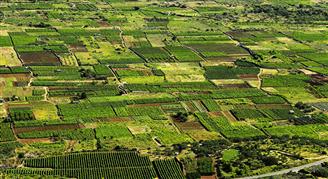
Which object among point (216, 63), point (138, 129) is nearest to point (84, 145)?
point (138, 129)

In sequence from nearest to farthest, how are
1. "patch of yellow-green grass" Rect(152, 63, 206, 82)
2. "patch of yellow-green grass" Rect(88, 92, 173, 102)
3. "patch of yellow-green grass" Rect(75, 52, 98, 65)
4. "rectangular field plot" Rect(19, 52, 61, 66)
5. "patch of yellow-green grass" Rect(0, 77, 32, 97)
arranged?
"patch of yellow-green grass" Rect(88, 92, 173, 102) → "patch of yellow-green grass" Rect(0, 77, 32, 97) → "patch of yellow-green grass" Rect(152, 63, 206, 82) → "rectangular field plot" Rect(19, 52, 61, 66) → "patch of yellow-green grass" Rect(75, 52, 98, 65)

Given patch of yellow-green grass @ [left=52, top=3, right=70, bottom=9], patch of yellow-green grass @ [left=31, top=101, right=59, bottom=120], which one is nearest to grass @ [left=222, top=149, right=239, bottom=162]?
patch of yellow-green grass @ [left=31, top=101, right=59, bottom=120]

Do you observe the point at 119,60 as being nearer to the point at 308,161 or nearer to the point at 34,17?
the point at 34,17

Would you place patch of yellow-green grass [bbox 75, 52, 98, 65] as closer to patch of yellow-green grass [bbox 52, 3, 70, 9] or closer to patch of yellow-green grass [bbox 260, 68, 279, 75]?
patch of yellow-green grass [bbox 260, 68, 279, 75]

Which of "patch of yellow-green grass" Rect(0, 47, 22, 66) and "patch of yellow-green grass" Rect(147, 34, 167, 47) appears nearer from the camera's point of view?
"patch of yellow-green grass" Rect(0, 47, 22, 66)

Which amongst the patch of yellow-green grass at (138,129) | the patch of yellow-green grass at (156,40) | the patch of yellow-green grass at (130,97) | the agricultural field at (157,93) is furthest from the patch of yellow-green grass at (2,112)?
the patch of yellow-green grass at (156,40)

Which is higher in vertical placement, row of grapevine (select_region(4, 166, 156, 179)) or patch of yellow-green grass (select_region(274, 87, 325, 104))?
row of grapevine (select_region(4, 166, 156, 179))

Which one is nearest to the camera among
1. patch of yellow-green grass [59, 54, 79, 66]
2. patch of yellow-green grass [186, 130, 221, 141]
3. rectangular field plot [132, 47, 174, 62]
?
patch of yellow-green grass [186, 130, 221, 141]

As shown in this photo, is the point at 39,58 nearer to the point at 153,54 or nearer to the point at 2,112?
the point at 153,54
